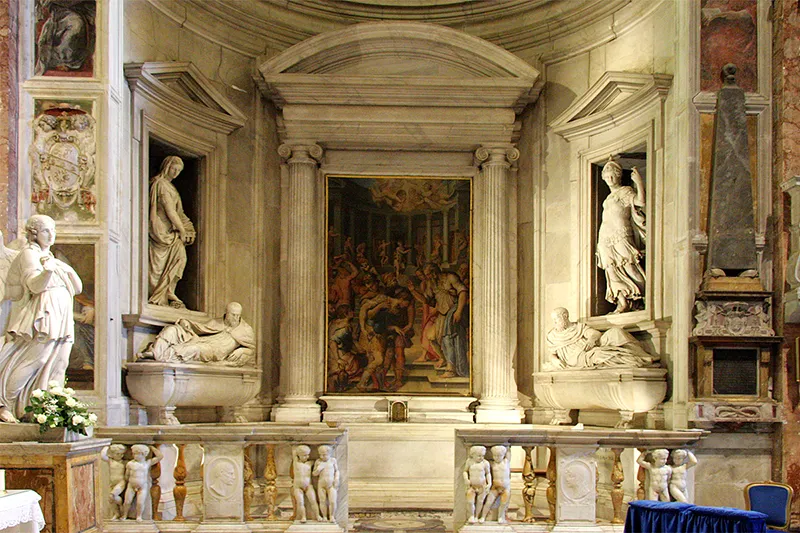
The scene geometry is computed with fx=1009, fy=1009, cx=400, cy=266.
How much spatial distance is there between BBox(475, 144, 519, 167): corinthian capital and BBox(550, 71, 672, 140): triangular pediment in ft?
1.87

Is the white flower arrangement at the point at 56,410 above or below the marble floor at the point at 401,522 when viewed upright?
above

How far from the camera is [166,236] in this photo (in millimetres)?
10867

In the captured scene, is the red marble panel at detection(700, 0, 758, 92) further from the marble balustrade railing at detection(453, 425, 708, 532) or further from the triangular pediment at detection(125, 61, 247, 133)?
the triangular pediment at detection(125, 61, 247, 133)

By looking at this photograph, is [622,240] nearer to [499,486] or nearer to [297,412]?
[499,486]

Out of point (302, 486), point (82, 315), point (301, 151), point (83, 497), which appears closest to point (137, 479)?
point (83, 497)

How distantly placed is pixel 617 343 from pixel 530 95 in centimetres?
343

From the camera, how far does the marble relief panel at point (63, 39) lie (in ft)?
30.8

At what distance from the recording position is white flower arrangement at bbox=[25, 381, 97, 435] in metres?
7.52

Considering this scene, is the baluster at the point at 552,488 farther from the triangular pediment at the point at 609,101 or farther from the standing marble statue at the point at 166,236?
the standing marble statue at the point at 166,236

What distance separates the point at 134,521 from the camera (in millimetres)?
8273

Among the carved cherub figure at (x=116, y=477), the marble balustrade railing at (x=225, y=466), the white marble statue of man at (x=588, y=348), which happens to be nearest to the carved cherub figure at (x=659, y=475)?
the white marble statue of man at (x=588, y=348)

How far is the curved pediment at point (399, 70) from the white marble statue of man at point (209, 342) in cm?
279

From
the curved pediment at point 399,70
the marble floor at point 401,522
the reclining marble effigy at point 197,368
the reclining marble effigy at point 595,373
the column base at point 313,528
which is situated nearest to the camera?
the column base at point 313,528

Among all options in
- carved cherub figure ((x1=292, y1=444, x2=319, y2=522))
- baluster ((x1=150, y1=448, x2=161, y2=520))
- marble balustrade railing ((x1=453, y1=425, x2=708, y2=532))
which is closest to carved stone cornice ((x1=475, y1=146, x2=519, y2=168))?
marble balustrade railing ((x1=453, y1=425, x2=708, y2=532))
